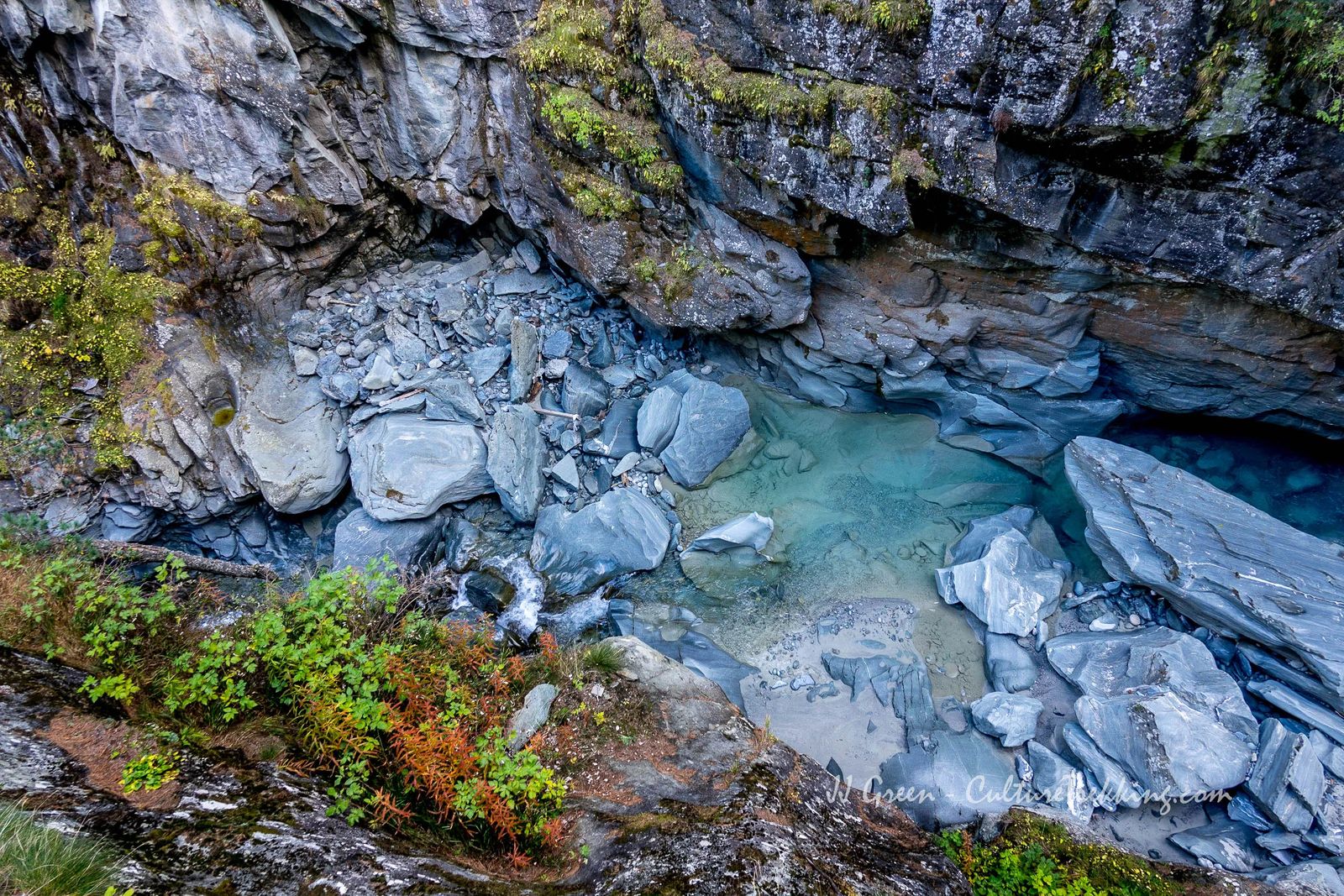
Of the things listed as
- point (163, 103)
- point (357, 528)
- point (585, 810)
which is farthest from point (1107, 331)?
point (163, 103)

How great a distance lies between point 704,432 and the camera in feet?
34.6

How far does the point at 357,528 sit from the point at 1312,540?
13.5 meters

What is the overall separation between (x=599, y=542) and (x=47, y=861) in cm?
709

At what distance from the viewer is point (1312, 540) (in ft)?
25.5

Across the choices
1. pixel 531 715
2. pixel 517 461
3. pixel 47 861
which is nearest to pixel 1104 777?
pixel 531 715

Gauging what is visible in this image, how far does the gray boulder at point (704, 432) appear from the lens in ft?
34.4

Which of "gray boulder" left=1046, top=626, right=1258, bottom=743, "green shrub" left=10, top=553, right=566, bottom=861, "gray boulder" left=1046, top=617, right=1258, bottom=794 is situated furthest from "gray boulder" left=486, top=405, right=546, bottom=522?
"gray boulder" left=1046, top=617, right=1258, bottom=794

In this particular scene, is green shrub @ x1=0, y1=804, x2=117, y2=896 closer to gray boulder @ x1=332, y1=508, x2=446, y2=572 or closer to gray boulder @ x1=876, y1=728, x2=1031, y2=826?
gray boulder @ x1=332, y1=508, x2=446, y2=572

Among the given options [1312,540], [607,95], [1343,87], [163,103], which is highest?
[1343,87]

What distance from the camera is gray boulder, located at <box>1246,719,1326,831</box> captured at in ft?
21.7

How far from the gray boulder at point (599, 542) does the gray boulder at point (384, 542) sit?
1.79 meters

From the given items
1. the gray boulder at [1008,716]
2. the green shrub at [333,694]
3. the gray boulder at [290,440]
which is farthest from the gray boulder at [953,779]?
the gray boulder at [290,440]

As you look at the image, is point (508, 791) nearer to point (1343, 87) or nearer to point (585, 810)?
point (585, 810)

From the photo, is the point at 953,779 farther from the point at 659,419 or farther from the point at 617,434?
the point at 617,434
